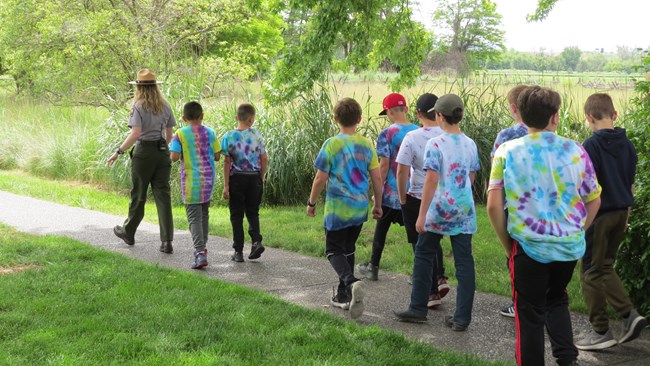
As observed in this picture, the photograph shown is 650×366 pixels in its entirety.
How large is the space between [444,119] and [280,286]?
7.56 feet

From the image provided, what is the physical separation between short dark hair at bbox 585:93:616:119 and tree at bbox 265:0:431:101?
5.35 meters

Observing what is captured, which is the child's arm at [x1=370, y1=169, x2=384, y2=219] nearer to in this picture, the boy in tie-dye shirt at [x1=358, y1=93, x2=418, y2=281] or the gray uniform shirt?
the boy in tie-dye shirt at [x1=358, y1=93, x2=418, y2=281]

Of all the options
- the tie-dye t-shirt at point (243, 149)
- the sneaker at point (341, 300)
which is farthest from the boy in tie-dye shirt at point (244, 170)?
the sneaker at point (341, 300)

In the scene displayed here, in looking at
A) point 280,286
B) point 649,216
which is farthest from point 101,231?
point 649,216

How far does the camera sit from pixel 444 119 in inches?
217

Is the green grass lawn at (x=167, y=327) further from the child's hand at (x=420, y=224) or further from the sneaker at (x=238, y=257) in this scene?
the sneaker at (x=238, y=257)

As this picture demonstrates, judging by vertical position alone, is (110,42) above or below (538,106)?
above

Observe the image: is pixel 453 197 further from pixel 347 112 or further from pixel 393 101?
pixel 393 101

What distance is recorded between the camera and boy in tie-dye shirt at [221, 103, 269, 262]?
25.0ft

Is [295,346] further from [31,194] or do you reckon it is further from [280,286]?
[31,194]

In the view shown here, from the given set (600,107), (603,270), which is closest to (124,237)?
(603,270)

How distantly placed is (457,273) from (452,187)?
2.06 ft

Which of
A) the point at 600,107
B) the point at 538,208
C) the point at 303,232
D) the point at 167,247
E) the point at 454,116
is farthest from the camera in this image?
the point at 303,232

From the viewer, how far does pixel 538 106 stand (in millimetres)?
4055
